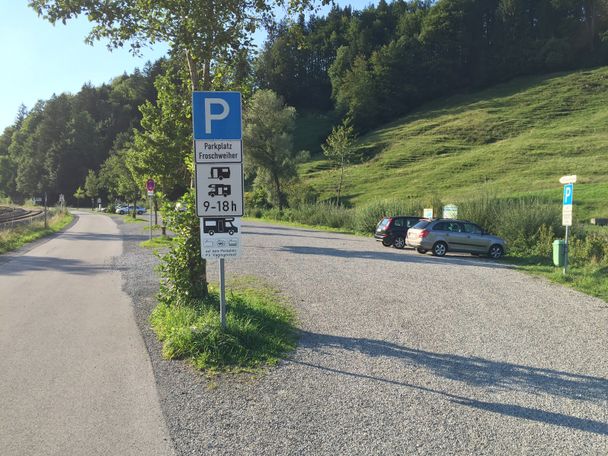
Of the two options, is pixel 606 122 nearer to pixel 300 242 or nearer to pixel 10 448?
pixel 300 242

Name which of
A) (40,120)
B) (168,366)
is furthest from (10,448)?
(40,120)

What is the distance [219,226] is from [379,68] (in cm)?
10624

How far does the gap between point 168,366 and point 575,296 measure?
894 cm

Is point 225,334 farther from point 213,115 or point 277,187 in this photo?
point 277,187

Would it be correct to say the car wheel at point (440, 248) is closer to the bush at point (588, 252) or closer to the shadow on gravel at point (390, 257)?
the shadow on gravel at point (390, 257)

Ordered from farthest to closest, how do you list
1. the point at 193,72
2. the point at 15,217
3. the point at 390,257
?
the point at 15,217
the point at 390,257
the point at 193,72

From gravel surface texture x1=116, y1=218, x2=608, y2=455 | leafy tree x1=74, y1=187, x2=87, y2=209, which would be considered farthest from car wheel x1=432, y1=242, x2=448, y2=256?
leafy tree x1=74, y1=187, x2=87, y2=209

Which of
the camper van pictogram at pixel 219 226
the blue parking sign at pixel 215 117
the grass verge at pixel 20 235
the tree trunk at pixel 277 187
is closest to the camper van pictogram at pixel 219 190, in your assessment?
the camper van pictogram at pixel 219 226

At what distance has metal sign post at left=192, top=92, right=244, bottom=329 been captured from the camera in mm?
6566

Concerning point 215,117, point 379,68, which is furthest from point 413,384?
point 379,68

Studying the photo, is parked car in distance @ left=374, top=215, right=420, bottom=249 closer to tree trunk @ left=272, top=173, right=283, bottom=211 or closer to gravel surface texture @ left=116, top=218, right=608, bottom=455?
gravel surface texture @ left=116, top=218, right=608, bottom=455

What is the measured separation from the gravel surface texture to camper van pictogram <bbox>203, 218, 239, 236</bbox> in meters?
1.70

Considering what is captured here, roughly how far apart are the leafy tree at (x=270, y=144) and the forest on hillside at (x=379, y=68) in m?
42.9

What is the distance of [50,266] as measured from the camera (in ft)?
51.8
